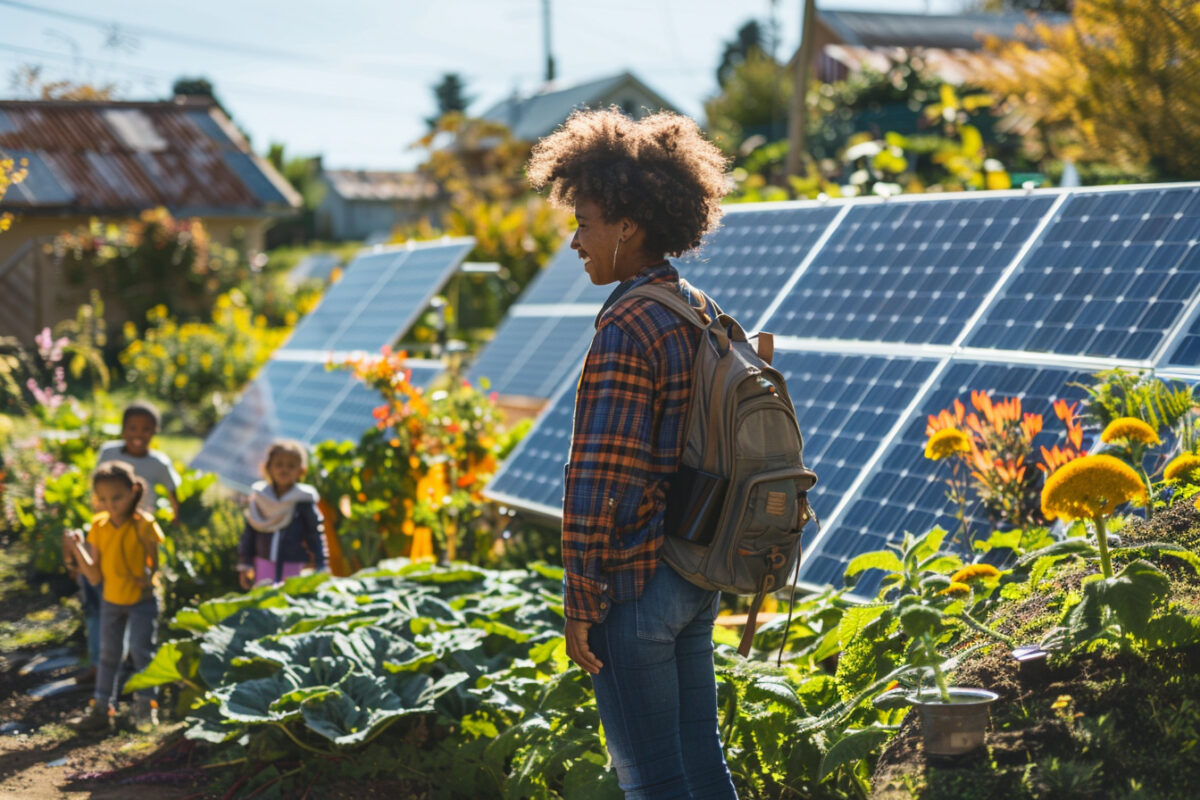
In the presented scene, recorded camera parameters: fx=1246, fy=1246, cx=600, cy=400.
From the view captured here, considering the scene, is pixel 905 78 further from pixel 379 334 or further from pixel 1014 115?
pixel 379 334

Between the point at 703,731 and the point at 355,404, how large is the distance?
6419 millimetres

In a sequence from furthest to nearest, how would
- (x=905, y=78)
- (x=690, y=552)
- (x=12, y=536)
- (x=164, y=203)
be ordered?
(x=164, y=203)
(x=905, y=78)
(x=12, y=536)
(x=690, y=552)

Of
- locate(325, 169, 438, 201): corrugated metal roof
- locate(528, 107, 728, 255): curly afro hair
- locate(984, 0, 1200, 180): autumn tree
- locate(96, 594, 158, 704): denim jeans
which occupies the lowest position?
locate(96, 594, 158, 704): denim jeans

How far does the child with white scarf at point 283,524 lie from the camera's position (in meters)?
6.69

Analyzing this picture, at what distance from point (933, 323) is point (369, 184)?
62.2 meters

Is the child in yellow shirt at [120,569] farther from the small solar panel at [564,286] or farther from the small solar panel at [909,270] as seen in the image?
the small solar panel at [564,286]

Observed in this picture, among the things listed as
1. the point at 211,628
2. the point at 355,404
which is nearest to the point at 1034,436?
the point at 211,628

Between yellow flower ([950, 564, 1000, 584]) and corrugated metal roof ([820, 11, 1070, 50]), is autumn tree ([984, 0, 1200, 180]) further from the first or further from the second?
corrugated metal roof ([820, 11, 1070, 50])

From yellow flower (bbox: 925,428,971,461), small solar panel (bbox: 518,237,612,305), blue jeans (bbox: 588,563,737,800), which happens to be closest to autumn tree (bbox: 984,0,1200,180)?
small solar panel (bbox: 518,237,612,305)

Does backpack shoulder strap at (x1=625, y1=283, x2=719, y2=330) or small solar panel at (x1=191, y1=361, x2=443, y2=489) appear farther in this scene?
small solar panel at (x1=191, y1=361, x2=443, y2=489)

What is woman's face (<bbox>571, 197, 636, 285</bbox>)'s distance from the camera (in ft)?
10.6

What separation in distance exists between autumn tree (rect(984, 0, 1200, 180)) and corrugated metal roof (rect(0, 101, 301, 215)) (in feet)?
56.2

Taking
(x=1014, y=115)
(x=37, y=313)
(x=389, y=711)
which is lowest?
(x=389, y=711)

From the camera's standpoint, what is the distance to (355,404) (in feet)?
30.3
